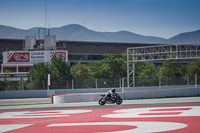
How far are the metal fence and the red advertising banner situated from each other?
1052 inches

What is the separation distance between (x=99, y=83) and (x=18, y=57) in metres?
32.7

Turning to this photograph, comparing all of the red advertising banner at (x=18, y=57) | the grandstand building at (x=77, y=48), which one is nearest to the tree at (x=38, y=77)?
the red advertising banner at (x=18, y=57)

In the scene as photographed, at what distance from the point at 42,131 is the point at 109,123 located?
326 centimetres

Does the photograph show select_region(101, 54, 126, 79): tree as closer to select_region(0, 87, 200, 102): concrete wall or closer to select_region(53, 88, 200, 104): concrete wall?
select_region(0, 87, 200, 102): concrete wall

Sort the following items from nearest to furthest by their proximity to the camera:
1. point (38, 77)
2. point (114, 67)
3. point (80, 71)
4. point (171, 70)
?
point (38, 77) → point (80, 71) → point (171, 70) → point (114, 67)

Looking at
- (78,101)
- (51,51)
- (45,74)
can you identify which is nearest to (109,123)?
(78,101)

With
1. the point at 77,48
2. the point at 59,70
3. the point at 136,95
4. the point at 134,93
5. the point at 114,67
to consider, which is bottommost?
the point at 136,95

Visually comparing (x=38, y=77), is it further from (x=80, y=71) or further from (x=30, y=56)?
(x=30, y=56)

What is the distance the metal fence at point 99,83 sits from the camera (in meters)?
51.8

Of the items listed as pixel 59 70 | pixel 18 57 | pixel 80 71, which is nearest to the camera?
pixel 59 70

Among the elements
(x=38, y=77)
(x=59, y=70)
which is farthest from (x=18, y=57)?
(x=38, y=77)

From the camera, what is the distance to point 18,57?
80812mm

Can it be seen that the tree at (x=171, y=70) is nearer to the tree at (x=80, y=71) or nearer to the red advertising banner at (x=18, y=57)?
the tree at (x=80, y=71)

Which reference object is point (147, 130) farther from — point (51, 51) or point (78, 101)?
point (51, 51)
